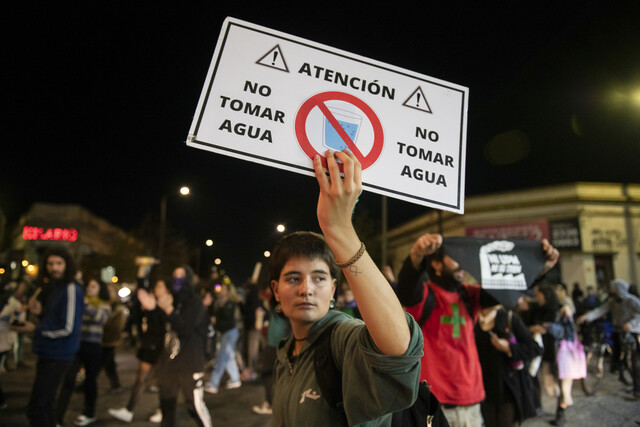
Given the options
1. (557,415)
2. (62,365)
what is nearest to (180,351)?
(62,365)

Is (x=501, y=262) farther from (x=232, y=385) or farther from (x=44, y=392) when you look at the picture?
(x=232, y=385)

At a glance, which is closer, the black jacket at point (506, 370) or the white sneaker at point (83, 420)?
the black jacket at point (506, 370)

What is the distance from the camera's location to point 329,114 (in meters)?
1.75

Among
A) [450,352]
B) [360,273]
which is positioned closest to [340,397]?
[360,273]

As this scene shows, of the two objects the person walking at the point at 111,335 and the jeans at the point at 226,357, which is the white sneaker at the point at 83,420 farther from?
the jeans at the point at 226,357

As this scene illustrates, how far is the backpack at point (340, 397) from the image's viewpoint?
1.50 metres

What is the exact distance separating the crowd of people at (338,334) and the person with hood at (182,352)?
0.01 metres

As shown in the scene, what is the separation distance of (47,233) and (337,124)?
61324mm

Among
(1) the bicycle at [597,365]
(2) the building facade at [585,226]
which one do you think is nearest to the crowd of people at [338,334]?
(1) the bicycle at [597,365]

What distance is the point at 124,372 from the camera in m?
10.9

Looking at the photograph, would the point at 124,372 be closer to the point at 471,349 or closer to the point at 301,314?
the point at 471,349

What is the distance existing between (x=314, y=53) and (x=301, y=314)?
1.12m

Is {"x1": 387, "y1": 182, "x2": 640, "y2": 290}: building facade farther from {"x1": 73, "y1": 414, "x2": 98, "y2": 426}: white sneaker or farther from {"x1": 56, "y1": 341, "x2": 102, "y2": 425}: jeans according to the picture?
{"x1": 73, "y1": 414, "x2": 98, "y2": 426}: white sneaker

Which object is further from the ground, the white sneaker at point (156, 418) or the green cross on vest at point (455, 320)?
the green cross on vest at point (455, 320)
